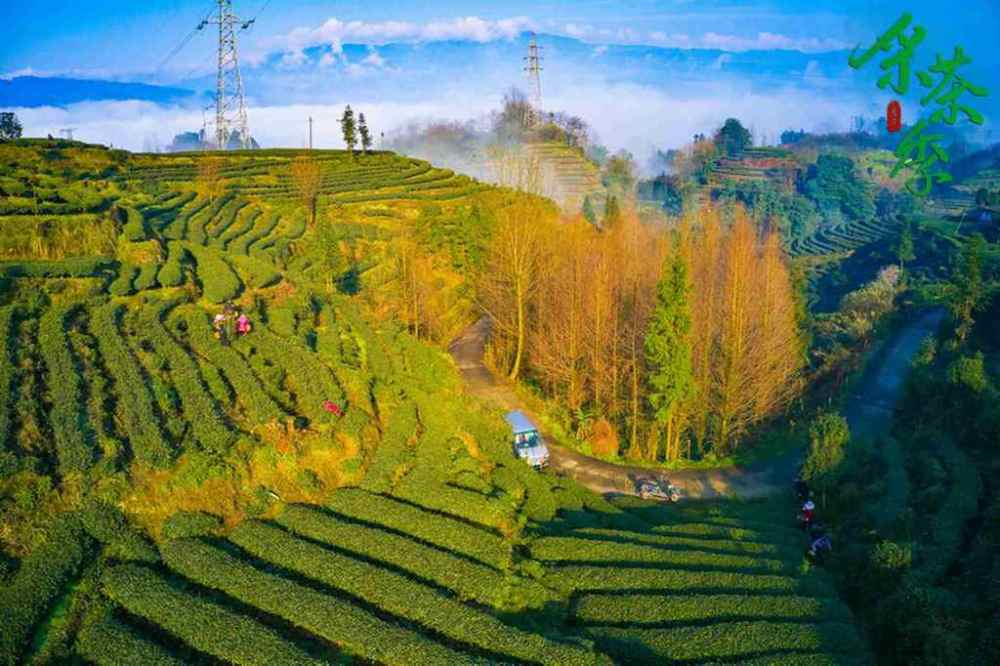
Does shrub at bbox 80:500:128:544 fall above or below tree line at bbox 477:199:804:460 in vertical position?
below

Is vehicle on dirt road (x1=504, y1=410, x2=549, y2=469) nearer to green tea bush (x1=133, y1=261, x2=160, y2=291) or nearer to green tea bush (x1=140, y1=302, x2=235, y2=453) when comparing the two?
green tea bush (x1=140, y1=302, x2=235, y2=453)

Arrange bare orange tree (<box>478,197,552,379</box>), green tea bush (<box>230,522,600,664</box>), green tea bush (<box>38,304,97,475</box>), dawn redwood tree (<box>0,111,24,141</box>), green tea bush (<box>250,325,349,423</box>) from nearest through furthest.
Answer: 1. green tea bush (<box>230,522,600,664</box>)
2. green tea bush (<box>38,304,97,475</box>)
3. green tea bush (<box>250,325,349,423</box>)
4. bare orange tree (<box>478,197,552,379</box>)
5. dawn redwood tree (<box>0,111,24,141</box>)

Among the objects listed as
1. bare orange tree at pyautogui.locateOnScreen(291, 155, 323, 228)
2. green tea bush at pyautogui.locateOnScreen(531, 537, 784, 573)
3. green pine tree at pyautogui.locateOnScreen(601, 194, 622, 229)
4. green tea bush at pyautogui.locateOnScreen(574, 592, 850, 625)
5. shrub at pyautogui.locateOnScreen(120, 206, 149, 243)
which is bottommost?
green tea bush at pyautogui.locateOnScreen(574, 592, 850, 625)

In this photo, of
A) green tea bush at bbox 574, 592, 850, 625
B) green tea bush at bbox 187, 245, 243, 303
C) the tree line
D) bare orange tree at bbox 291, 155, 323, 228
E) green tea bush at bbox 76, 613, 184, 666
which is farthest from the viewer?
bare orange tree at bbox 291, 155, 323, 228

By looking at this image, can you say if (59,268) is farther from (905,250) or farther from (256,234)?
(905,250)

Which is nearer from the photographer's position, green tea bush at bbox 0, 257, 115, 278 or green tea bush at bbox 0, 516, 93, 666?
green tea bush at bbox 0, 516, 93, 666

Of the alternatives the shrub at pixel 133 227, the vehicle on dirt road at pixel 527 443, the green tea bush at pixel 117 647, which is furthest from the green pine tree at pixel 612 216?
the green tea bush at pixel 117 647

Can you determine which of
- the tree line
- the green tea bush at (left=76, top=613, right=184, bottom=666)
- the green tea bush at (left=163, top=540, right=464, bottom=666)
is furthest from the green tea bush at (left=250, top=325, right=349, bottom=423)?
the tree line
